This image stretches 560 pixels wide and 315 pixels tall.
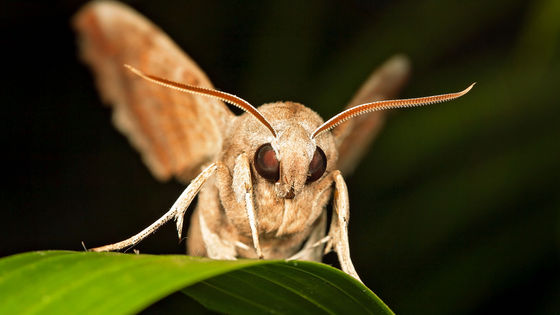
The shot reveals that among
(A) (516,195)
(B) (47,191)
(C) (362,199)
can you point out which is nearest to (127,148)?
(B) (47,191)

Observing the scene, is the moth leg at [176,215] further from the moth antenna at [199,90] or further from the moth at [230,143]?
the moth antenna at [199,90]

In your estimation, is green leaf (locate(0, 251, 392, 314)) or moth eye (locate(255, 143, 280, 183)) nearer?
green leaf (locate(0, 251, 392, 314))

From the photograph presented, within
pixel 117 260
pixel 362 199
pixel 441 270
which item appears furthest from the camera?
pixel 362 199

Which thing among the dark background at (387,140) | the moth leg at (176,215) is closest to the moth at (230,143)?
the moth leg at (176,215)

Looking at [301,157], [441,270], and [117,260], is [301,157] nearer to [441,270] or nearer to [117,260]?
[117,260]

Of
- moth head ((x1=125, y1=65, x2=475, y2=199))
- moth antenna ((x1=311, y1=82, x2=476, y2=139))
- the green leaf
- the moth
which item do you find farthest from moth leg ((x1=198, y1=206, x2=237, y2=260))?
the green leaf

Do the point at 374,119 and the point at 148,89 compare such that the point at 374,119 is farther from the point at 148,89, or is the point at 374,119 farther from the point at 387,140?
the point at 148,89

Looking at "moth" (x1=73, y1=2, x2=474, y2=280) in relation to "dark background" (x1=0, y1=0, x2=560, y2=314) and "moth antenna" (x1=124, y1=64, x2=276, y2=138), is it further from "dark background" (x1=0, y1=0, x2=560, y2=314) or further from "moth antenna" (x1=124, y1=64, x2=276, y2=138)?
"dark background" (x1=0, y1=0, x2=560, y2=314)
